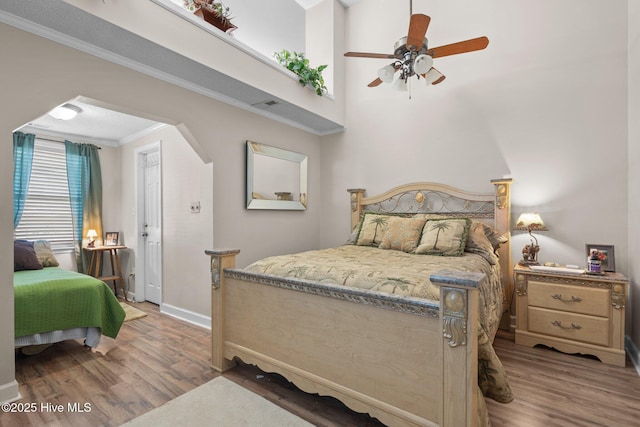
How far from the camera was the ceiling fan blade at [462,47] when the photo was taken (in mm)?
2041

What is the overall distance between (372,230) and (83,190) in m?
4.34

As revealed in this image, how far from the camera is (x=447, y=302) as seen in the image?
128 cm

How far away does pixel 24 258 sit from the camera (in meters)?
3.31

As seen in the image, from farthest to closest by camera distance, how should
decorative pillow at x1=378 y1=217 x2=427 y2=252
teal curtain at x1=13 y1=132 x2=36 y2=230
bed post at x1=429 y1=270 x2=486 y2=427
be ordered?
teal curtain at x1=13 y1=132 x2=36 y2=230
decorative pillow at x1=378 y1=217 x2=427 y2=252
bed post at x1=429 y1=270 x2=486 y2=427

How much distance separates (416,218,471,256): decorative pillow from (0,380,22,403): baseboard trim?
10.5 ft

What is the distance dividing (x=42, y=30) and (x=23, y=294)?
1971mm

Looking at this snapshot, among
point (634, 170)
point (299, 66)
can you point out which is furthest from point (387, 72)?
point (634, 170)

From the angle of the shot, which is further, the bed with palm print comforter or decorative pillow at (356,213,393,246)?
decorative pillow at (356,213,393,246)

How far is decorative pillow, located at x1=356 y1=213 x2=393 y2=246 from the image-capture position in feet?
11.1

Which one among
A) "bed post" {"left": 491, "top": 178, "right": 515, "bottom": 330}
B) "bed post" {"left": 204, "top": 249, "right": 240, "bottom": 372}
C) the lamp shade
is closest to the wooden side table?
"bed post" {"left": 204, "top": 249, "right": 240, "bottom": 372}

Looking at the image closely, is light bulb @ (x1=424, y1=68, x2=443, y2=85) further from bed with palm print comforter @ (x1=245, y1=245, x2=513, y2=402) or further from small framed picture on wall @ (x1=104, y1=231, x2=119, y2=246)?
small framed picture on wall @ (x1=104, y1=231, x2=119, y2=246)

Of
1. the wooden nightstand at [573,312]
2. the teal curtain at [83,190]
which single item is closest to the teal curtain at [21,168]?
the teal curtain at [83,190]

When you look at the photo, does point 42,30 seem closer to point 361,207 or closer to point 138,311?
point 138,311

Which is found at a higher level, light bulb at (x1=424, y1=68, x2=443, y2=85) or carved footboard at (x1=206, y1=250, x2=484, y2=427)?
light bulb at (x1=424, y1=68, x2=443, y2=85)
